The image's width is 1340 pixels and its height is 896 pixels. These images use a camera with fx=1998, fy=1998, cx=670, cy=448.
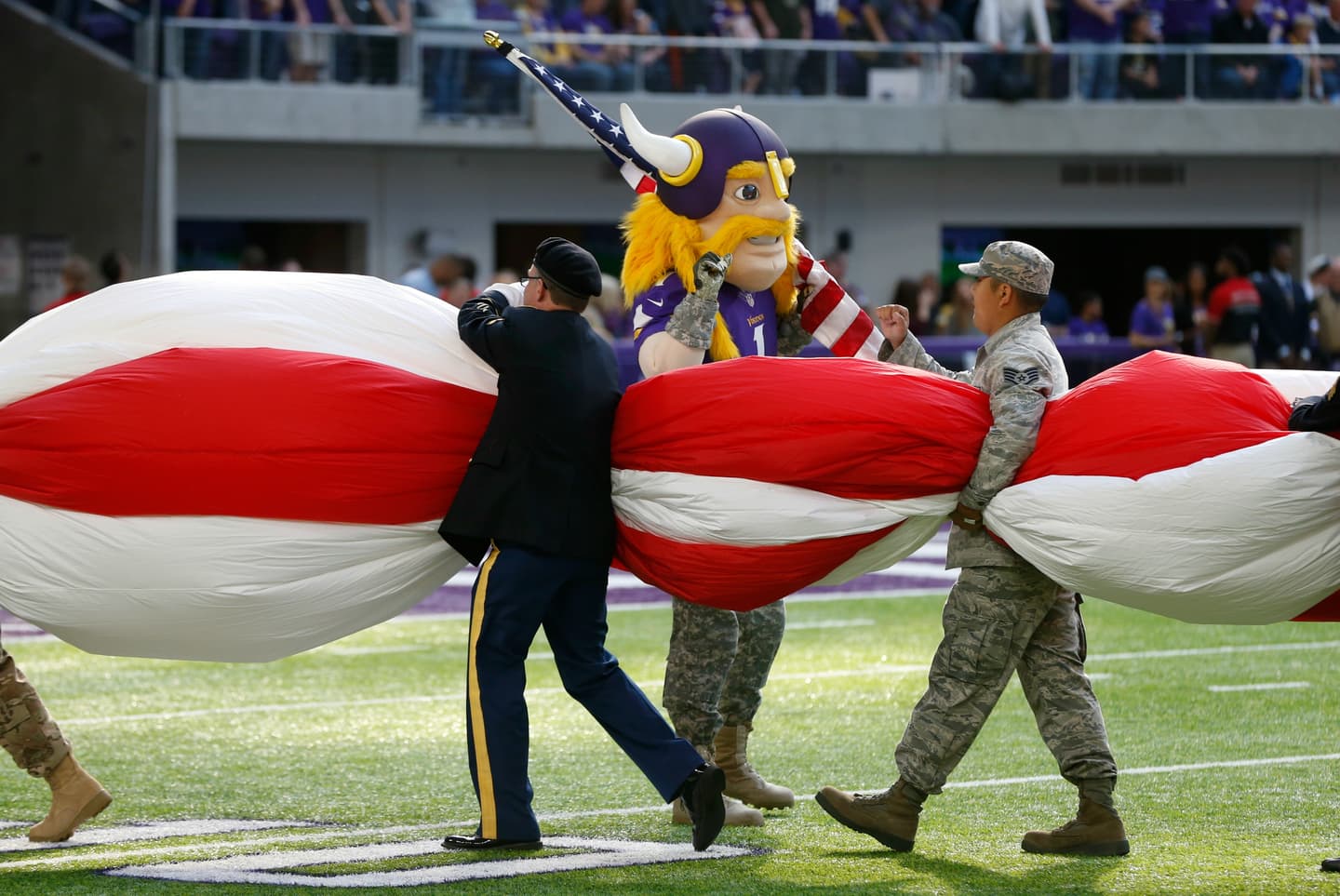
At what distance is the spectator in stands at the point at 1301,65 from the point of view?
23938 mm

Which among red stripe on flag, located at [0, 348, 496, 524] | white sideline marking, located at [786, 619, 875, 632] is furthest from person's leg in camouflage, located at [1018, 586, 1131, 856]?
white sideline marking, located at [786, 619, 875, 632]

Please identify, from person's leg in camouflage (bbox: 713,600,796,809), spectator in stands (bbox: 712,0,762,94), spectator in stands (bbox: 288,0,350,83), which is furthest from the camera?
spectator in stands (bbox: 712,0,762,94)

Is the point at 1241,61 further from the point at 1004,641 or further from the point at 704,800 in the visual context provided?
the point at 704,800

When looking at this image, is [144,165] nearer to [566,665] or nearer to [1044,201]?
[1044,201]

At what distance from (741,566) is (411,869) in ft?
3.99

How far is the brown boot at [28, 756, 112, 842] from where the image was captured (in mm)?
5812

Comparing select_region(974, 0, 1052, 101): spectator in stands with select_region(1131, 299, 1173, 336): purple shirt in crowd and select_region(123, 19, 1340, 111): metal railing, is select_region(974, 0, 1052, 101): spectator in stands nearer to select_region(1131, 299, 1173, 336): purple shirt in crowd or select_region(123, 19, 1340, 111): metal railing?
select_region(123, 19, 1340, 111): metal railing

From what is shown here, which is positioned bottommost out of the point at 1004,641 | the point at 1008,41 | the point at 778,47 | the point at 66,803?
the point at 66,803

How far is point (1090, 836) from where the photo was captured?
562 cm

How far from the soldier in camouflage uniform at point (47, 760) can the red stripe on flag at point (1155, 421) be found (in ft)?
9.34

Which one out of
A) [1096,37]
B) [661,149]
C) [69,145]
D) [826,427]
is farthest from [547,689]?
[1096,37]

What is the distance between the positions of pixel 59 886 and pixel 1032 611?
108 inches

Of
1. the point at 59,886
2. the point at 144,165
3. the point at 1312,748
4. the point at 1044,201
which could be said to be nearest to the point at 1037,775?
the point at 1312,748

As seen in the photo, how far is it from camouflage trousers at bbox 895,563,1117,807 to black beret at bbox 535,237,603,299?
4.39ft
